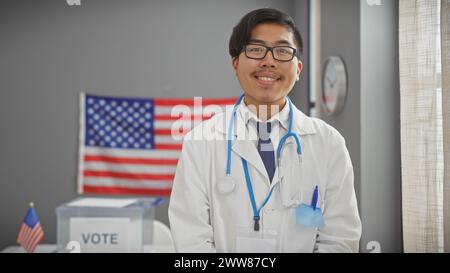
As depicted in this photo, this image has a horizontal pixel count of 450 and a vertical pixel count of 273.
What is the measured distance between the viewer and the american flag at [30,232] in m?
1.09

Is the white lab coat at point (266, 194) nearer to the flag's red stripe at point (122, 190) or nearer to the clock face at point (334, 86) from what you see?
the clock face at point (334, 86)

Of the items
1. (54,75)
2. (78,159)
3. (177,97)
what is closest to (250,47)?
(177,97)

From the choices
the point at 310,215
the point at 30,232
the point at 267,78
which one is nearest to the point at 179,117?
the point at 267,78

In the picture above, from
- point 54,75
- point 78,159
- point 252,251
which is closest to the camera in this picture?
point 252,251

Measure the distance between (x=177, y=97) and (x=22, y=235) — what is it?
2.10 ft

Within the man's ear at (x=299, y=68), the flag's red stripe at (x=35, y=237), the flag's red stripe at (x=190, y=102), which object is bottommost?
the flag's red stripe at (x=35, y=237)

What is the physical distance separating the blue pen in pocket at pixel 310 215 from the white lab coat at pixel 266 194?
1 cm

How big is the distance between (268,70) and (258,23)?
116 mm

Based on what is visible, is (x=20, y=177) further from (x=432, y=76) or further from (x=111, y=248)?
(x=432, y=76)

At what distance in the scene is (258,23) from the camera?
0.82 m

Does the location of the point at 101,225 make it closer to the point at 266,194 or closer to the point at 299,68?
the point at 266,194

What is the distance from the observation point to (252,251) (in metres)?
0.78

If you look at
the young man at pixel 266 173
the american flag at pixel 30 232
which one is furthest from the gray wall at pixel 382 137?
the american flag at pixel 30 232

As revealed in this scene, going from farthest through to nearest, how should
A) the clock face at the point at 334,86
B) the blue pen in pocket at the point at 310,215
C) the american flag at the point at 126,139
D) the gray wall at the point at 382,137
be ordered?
the american flag at the point at 126,139, the clock face at the point at 334,86, the gray wall at the point at 382,137, the blue pen in pocket at the point at 310,215
